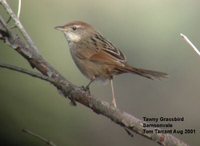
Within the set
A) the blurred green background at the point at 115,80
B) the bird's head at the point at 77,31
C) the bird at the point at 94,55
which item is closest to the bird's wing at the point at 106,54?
the bird at the point at 94,55

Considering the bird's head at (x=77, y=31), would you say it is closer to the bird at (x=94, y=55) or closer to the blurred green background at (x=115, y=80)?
the bird at (x=94, y=55)

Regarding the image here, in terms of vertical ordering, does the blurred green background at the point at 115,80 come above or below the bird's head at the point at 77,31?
below

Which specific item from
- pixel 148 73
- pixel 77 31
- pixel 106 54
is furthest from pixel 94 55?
pixel 148 73

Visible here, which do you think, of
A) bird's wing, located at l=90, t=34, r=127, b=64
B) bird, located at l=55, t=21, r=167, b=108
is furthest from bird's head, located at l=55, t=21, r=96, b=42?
bird's wing, located at l=90, t=34, r=127, b=64

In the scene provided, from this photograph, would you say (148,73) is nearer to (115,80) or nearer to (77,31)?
(77,31)

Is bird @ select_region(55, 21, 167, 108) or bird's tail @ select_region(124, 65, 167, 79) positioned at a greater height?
bird @ select_region(55, 21, 167, 108)

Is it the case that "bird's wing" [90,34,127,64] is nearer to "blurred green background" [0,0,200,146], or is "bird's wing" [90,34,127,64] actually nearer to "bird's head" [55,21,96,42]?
"bird's head" [55,21,96,42]
